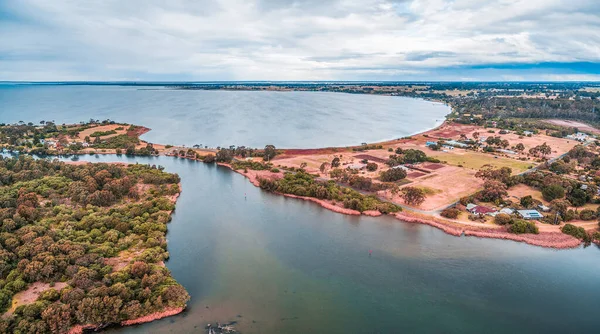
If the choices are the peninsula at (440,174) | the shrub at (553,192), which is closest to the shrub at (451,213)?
the peninsula at (440,174)

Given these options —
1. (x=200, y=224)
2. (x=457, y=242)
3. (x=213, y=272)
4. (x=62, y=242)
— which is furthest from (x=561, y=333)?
(x=62, y=242)

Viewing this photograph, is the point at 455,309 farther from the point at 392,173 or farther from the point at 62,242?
the point at 62,242

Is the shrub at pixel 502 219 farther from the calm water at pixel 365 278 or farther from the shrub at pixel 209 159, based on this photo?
the shrub at pixel 209 159

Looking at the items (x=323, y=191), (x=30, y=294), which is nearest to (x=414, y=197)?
(x=323, y=191)

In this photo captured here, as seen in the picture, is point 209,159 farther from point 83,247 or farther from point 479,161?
point 479,161

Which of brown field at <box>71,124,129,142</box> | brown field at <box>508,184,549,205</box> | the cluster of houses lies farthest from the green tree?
brown field at <box>71,124,129,142</box>

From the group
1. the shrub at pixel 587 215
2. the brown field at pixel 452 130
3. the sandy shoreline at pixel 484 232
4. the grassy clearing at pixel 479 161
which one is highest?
the brown field at pixel 452 130

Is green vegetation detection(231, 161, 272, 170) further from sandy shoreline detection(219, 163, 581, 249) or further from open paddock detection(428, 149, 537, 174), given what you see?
open paddock detection(428, 149, 537, 174)
